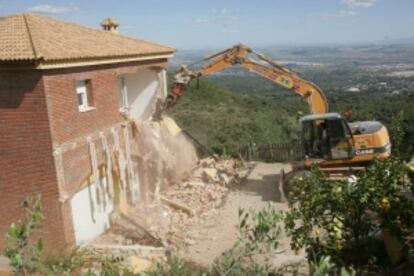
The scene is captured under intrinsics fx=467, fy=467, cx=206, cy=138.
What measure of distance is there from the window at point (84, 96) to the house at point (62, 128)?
3cm

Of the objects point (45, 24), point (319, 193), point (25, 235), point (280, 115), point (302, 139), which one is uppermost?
point (45, 24)

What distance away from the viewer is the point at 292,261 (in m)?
11.3

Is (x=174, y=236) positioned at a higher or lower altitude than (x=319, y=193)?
lower

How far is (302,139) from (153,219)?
19.3 feet

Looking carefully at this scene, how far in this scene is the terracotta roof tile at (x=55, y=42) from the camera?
1182cm

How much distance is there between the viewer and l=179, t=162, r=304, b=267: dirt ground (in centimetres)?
1274

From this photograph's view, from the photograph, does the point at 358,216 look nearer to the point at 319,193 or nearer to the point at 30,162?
the point at 319,193

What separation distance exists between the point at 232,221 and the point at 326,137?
4382 millimetres

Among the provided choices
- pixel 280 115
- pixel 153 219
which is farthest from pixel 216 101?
pixel 153 219

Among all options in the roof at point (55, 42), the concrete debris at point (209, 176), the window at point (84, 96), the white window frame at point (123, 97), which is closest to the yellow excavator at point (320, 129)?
the white window frame at point (123, 97)

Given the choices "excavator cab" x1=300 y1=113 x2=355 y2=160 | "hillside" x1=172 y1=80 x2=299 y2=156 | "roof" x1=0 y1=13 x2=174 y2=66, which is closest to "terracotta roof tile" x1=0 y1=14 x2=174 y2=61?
"roof" x1=0 y1=13 x2=174 y2=66

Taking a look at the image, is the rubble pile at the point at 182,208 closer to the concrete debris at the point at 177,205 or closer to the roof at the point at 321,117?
the concrete debris at the point at 177,205

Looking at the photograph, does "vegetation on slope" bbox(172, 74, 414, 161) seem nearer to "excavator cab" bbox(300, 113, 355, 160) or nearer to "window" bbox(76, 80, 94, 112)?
"excavator cab" bbox(300, 113, 355, 160)

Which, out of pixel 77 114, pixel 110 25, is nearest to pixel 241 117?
pixel 110 25
